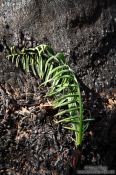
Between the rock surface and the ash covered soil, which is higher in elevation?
the rock surface

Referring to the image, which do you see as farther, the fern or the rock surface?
the rock surface

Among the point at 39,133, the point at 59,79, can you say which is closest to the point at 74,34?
the point at 59,79

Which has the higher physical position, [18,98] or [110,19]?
[110,19]

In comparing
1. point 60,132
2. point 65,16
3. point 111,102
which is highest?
point 65,16

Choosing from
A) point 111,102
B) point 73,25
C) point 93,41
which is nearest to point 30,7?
point 73,25

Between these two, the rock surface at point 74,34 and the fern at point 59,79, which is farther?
the rock surface at point 74,34

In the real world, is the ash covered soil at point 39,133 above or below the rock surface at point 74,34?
below

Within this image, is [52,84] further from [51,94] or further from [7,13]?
[7,13]
